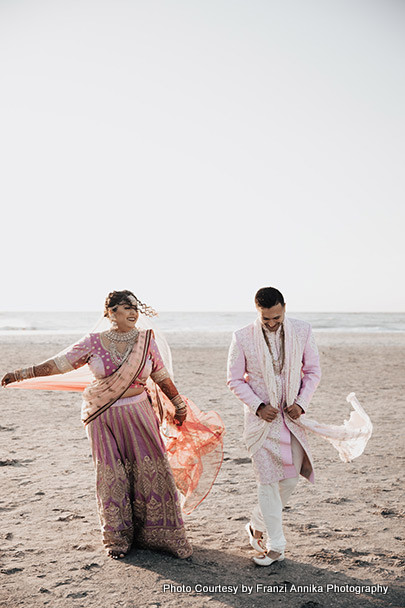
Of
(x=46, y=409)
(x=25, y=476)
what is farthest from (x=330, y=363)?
(x=25, y=476)

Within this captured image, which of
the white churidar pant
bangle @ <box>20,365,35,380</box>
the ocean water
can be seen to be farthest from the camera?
the ocean water

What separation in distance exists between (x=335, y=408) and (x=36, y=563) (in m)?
6.24

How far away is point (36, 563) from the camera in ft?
12.2

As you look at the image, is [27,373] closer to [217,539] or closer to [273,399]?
[273,399]

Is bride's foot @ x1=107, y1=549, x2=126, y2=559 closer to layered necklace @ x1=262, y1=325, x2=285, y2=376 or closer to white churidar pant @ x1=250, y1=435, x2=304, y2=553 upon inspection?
white churidar pant @ x1=250, y1=435, x2=304, y2=553

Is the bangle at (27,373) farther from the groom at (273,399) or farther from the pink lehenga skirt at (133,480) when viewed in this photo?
the groom at (273,399)

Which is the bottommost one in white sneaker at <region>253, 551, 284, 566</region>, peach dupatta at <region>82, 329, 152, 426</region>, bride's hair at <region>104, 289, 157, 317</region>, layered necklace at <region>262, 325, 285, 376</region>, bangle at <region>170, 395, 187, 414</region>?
white sneaker at <region>253, 551, 284, 566</region>

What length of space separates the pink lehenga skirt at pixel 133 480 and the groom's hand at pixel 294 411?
923mm

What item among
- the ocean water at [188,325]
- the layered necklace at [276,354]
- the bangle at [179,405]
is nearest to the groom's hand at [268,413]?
the layered necklace at [276,354]

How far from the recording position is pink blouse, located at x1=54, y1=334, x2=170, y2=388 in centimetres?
390

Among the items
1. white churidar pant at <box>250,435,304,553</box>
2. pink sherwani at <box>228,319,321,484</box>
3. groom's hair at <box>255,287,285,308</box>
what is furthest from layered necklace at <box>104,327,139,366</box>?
white churidar pant at <box>250,435,304,553</box>

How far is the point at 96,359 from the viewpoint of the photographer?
12.8 ft

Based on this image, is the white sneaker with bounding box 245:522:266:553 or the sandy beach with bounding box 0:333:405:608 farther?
the white sneaker with bounding box 245:522:266:553

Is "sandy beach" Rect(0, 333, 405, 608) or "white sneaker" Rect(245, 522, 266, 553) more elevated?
"white sneaker" Rect(245, 522, 266, 553)
